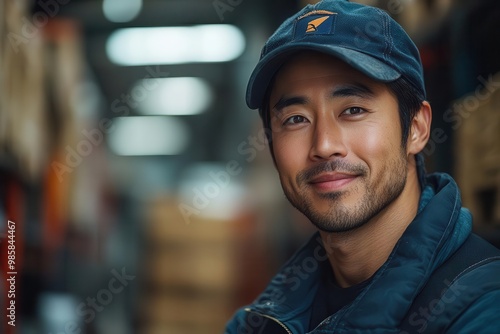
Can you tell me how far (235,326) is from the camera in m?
1.93

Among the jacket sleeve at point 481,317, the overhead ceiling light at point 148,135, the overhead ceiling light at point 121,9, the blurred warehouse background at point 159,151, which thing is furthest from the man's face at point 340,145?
the overhead ceiling light at point 148,135

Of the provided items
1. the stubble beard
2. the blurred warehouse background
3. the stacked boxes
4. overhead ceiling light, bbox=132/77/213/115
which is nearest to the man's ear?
the stubble beard

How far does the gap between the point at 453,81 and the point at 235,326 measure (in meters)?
1.23

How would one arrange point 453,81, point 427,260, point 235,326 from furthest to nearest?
1. point 453,81
2. point 235,326
3. point 427,260

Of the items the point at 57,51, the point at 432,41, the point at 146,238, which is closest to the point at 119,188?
the point at 146,238

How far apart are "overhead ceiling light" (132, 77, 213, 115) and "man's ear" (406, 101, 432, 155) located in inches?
281

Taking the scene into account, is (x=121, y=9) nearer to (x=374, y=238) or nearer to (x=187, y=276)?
(x=187, y=276)

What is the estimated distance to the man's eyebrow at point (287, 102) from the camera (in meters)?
1.64

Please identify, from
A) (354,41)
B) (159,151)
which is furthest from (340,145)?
(159,151)

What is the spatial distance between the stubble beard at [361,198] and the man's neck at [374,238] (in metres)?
0.06

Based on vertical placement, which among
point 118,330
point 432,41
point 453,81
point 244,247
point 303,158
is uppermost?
point 432,41

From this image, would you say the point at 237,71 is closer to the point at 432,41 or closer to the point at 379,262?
the point at 432,41

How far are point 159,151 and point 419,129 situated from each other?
10.3 metres

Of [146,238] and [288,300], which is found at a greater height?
[288,300]
